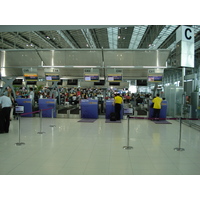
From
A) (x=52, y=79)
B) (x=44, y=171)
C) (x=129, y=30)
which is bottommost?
(x=44, y=171)

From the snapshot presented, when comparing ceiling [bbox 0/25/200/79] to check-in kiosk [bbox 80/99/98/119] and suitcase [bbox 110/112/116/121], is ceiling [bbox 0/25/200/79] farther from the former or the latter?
suitcase [bbox 110/112/116/121]

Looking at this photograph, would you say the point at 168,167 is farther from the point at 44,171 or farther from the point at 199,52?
the point at 199,52

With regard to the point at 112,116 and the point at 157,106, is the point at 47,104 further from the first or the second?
the point at 157,106

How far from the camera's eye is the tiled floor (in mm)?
4430

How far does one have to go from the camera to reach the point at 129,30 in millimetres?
19609

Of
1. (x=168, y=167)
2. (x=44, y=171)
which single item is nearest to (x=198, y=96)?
(x=168, y=167)

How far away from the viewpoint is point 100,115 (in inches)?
539

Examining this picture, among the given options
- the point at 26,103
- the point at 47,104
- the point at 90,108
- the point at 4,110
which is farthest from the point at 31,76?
the point at 4,110

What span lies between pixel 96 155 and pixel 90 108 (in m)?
7.56

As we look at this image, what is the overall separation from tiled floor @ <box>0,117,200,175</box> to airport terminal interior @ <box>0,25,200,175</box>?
2 cm

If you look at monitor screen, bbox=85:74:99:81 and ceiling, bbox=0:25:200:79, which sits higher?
ceiling, bbox=0:25:200:79

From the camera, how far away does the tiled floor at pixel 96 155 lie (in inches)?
174

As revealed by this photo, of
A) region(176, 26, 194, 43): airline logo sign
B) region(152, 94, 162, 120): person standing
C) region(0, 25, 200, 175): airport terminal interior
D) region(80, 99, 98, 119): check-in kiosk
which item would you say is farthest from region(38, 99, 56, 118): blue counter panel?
region(176, 26, 194, 43): airline logo sign

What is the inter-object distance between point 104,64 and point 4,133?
27.4ft
